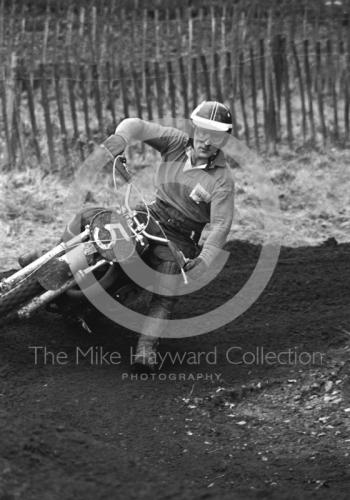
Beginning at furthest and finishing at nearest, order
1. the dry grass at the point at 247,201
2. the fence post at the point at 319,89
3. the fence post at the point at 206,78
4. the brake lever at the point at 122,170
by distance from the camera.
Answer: the fence post at the point at 319,89 < the fence post at the point at 206,78 < the dry grass at the point at 247,201 < the brake lever at the point at 122,170

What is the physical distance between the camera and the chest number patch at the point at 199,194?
730 centimetres

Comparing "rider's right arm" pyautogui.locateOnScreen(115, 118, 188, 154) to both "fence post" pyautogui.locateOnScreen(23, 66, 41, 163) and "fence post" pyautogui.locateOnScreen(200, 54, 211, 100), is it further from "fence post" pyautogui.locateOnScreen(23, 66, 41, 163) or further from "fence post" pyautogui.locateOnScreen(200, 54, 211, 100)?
"fence post" pyautogui.locateOnScreen(200, 54, 211, 100)

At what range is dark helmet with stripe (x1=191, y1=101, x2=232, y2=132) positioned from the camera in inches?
281

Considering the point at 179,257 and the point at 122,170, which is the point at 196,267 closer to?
the point at 179,257

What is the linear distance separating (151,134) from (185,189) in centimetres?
63

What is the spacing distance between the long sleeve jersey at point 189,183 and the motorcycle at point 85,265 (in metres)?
0.33

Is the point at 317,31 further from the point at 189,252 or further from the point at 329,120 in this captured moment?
the point at 189,252

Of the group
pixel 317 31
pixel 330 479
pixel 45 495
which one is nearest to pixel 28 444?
pixel 45 495

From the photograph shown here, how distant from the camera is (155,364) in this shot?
23.8 ft

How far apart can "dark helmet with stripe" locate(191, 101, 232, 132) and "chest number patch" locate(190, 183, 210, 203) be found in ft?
1.67

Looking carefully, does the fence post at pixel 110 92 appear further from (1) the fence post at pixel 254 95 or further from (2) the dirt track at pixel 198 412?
(2) the dirt track at pixel 198 412

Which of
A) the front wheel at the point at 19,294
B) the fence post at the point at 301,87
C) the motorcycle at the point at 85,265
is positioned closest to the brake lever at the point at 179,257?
the motorcycle at the point at 85,265

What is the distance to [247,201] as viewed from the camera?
11977 mm

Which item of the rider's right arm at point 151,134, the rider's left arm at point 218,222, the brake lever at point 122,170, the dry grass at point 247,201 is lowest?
the dry grass at point 247,201
